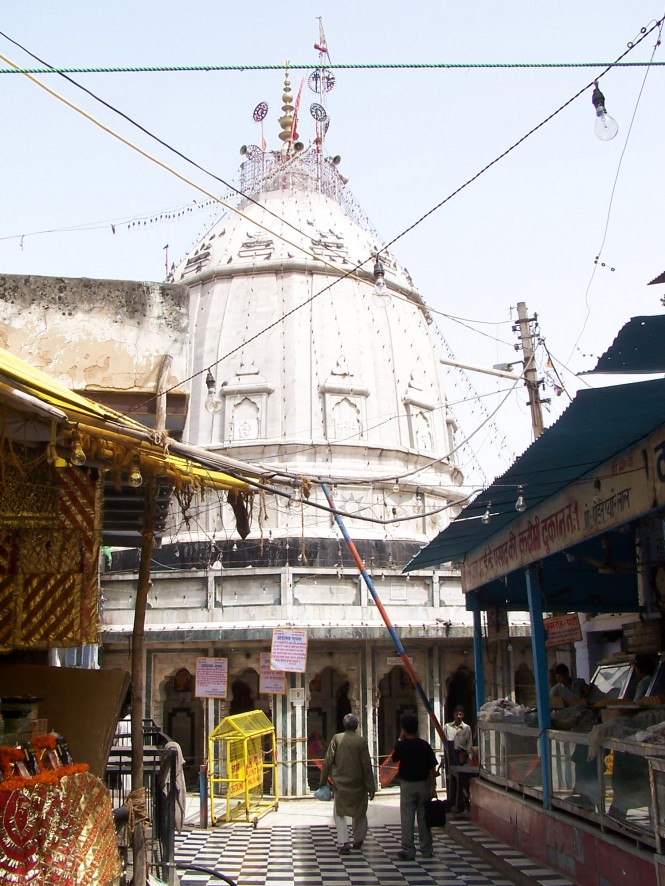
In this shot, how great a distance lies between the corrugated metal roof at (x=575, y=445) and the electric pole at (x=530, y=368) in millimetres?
6882

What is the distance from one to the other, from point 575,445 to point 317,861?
5693 mm

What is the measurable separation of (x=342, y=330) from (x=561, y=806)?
68.8 feet

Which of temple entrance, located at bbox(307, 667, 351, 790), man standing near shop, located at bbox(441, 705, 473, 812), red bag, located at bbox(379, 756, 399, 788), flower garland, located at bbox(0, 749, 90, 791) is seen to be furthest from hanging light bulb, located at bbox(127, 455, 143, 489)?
temple entrance, located at bbox(307, 667, 351, 790)

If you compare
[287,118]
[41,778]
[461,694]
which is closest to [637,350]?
[41,778]

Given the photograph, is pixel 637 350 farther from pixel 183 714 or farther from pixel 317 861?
pixel 183 714

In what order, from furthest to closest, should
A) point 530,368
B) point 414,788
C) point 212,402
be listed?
point 212,402 → point 530,368 → point 414,788

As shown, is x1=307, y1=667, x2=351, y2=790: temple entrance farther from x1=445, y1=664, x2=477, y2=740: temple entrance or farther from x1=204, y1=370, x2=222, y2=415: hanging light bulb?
x1=204, y1=370, x2=222, y2=415: hanging light bulb

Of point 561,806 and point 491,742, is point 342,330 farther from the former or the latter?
point 561,806

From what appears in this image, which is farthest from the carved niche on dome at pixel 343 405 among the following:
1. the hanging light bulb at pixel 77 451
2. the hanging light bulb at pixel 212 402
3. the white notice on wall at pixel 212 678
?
the hanging light bulb at pixel 77 451

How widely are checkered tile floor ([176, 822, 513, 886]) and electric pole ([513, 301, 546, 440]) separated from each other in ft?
26.8

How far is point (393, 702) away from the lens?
82.2 feet

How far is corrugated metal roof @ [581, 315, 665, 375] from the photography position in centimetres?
545

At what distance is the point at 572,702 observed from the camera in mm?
9984

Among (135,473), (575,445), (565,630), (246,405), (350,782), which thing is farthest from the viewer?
(246,405)
